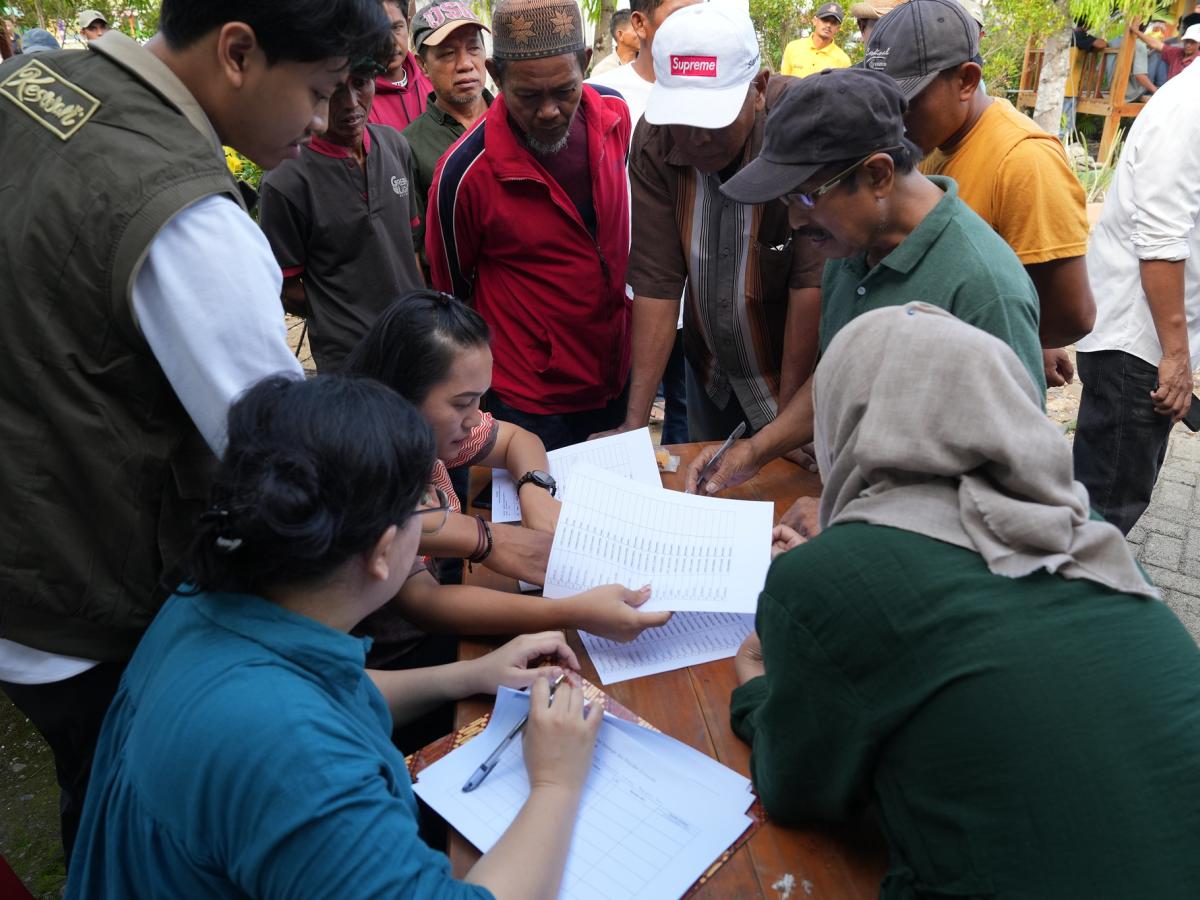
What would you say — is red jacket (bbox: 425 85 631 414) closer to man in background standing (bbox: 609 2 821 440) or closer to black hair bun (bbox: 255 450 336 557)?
man in background standing (bbox: 609 2 821 440)

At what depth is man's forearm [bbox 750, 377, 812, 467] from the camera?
2.08 m

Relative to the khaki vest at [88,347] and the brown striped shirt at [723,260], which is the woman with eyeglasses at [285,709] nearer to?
the khaki vest at [88,347]

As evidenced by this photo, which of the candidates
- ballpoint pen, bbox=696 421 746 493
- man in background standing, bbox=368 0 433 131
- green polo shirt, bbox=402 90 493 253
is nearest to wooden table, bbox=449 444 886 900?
ballpoint pen, bbox=696 421 746 493

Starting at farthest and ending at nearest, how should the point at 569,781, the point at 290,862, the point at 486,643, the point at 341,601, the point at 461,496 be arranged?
the point at 461,496
the point at 486,643
the point at 569,781
the point at 341,601
the point at 290,862

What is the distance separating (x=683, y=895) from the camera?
3.58 ft

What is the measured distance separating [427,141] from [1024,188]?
7.84ft

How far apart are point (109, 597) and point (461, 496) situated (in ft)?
5.61

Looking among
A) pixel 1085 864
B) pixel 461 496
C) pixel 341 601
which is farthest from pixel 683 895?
pixel 461 496

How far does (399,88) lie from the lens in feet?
13.8

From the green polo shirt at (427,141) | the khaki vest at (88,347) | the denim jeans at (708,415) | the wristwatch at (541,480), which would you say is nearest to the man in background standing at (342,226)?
the green polo shirt at (427,141)

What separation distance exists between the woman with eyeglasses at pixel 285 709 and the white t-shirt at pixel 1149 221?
245 centimetres

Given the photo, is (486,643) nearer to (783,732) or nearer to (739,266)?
(783,732)

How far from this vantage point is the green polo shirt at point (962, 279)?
1.59 meters

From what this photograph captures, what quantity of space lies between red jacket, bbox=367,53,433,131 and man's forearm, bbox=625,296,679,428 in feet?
6.59
